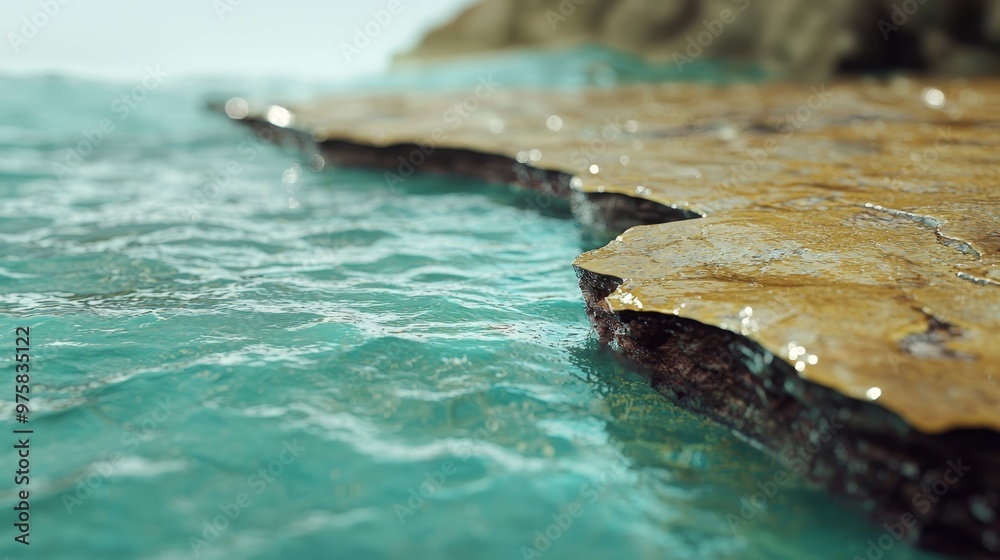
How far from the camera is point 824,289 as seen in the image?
2.92 m

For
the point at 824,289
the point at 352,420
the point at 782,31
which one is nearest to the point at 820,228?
the point at 824,289

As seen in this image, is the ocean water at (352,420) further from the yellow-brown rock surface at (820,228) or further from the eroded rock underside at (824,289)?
the yellow-brown rock surface at (820,228)

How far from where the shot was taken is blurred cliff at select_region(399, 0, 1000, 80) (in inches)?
593

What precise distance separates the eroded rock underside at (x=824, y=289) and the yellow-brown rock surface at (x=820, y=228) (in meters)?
0.01

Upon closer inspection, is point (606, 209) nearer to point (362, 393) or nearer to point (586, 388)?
point (586, 388)

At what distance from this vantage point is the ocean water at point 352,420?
2352 millimetres

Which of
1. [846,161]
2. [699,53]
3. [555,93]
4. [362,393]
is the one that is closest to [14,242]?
[362,393]

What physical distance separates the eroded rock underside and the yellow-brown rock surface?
1 cm

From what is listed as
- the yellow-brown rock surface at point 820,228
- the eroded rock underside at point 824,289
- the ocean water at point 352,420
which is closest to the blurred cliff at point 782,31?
the yellow-brown rock surface at point 820,228

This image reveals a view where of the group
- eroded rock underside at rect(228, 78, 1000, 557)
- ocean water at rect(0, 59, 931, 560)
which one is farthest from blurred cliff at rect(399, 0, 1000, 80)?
ocean water at rect(0, 59, 931, 560)

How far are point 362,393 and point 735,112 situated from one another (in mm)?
7204

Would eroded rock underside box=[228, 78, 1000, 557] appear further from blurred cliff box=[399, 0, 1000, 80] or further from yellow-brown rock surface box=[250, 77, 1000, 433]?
blurred cliff box=[399, 0, 1000, 80]

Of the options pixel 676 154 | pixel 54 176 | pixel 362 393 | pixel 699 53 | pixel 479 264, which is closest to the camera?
pixel 362 393

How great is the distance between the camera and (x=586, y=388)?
3176 mm
